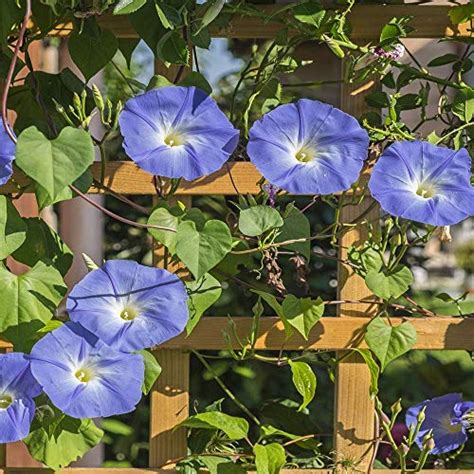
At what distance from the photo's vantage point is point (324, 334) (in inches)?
60.8

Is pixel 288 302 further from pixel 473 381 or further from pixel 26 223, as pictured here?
pixel 473 381

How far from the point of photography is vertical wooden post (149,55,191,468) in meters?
1.56

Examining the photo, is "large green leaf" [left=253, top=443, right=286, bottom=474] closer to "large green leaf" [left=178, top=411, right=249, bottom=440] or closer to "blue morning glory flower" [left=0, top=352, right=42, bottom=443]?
"large green leaf" [left=178, top=411, right=249, bottom=440]

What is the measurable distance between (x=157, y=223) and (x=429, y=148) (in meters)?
0.37

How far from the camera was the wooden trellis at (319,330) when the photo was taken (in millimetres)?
1480

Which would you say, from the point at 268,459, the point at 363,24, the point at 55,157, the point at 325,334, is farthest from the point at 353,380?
the point at 55,157

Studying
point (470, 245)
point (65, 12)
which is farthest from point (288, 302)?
point (470, 245)

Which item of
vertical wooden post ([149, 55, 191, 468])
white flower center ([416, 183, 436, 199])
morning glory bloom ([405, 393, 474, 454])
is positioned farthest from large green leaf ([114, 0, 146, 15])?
morning glory bloom ([405, 393, 474, 454])

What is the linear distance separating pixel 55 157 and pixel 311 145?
1.13 ft

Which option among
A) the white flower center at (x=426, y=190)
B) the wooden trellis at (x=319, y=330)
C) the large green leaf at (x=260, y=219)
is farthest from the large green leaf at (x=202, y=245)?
the white flower center at (x=426, y=190)

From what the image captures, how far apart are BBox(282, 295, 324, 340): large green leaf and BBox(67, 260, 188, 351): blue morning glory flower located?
194 millimetres

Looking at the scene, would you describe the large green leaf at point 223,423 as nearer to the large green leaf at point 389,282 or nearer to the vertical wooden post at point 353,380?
the vertical wooden post at point 353,380

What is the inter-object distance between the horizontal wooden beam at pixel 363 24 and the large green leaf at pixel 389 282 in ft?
1.12

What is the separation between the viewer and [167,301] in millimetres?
1289
